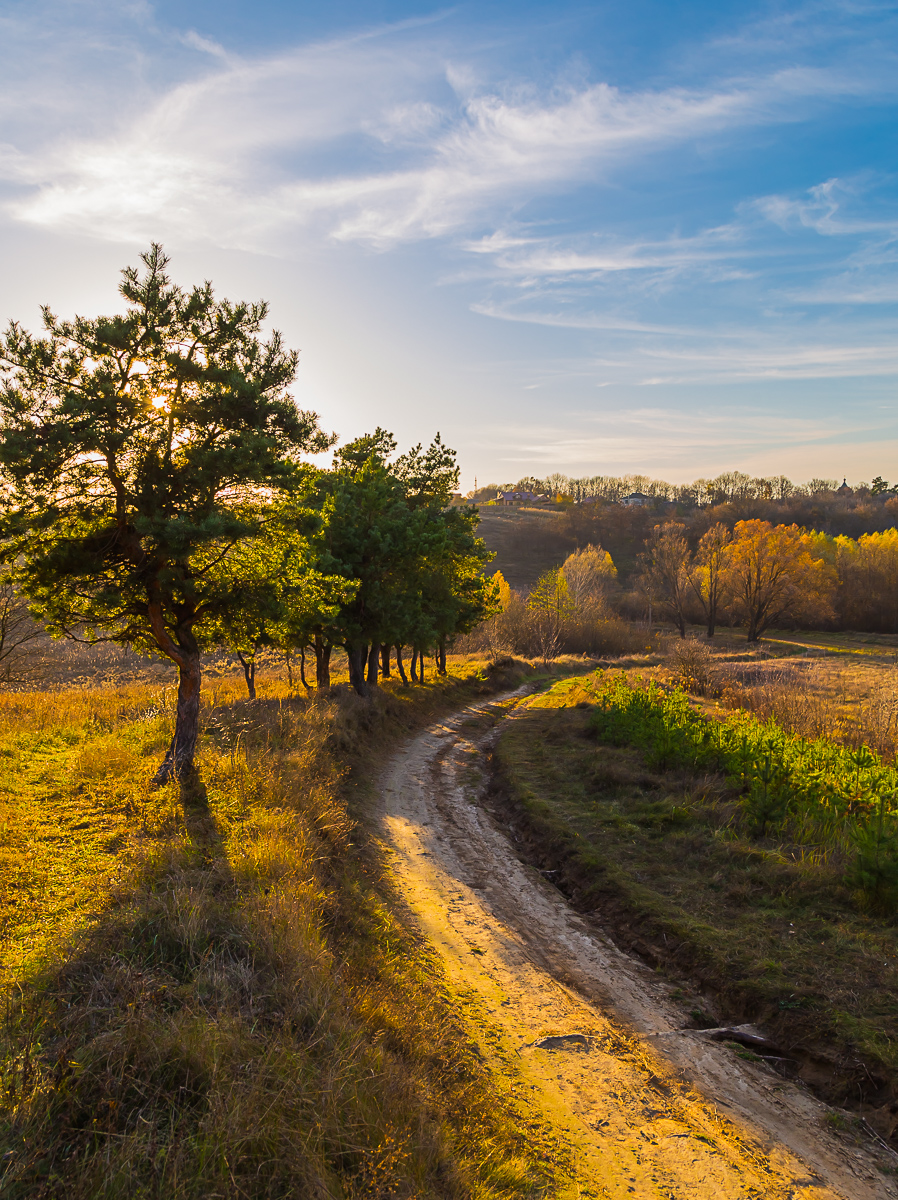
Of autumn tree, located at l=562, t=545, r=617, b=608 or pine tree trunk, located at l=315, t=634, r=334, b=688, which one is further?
autumn tree, located at l=562, t=545, r=617, b=608

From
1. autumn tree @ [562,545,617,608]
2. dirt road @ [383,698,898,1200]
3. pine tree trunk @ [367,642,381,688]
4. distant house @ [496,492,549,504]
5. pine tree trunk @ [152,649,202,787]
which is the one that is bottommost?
dirt road @ [383,698,898,1200]

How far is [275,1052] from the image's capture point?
14.5 ft

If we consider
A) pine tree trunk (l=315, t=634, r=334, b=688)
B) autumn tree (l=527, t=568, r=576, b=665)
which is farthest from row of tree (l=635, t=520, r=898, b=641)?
pine tree trunk (l=315, t=634, r=334, b=688)

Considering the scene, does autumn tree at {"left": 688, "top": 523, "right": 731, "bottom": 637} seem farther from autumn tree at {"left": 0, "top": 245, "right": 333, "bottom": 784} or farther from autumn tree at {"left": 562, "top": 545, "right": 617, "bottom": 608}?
autumn tree at {"left": 0, "top": 245, "right": 333, "bottom": 784}

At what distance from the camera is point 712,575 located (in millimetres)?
67562

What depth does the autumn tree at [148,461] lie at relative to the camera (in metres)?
9.20

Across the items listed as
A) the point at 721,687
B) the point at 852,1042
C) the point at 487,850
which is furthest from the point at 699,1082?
the point at 721,687

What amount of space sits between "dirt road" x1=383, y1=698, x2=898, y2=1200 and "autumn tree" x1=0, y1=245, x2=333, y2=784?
662 cm

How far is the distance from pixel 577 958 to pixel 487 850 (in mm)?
4045

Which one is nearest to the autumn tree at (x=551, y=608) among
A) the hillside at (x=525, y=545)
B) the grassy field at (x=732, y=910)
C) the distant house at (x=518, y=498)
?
the grassy field at (x=732, y=910)

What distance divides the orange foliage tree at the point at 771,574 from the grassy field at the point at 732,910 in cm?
5485

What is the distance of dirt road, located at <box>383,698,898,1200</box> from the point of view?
5.07 m

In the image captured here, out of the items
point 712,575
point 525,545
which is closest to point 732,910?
point 712,575

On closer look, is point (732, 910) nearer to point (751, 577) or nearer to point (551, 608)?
point (551, 608)
